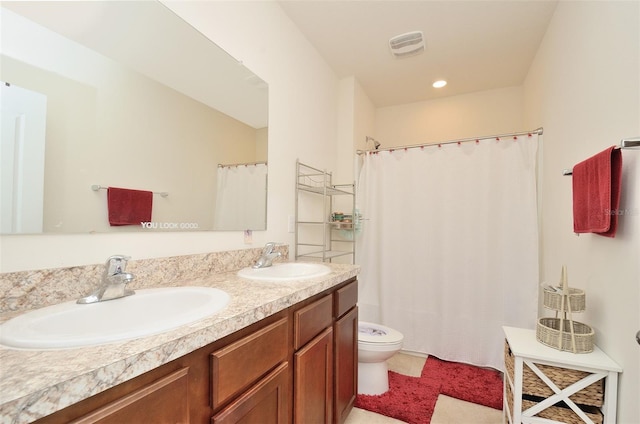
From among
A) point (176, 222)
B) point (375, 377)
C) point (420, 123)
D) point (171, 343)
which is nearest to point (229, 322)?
point (171, 343)

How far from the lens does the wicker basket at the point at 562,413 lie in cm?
112

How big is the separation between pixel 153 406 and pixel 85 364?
17cm

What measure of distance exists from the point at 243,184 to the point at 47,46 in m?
0.89

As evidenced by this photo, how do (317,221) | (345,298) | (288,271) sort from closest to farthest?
(345,298), (288,271), (317,221)

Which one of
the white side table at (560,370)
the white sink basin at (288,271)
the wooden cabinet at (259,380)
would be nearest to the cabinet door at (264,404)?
the wooden cabinet at (259,380)

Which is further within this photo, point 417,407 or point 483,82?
point 483,82

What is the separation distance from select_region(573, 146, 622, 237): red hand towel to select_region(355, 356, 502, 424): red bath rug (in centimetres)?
125

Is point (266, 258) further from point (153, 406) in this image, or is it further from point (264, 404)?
point (153, 406)

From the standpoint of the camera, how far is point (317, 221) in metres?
2.37

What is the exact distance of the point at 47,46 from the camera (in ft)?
2.78

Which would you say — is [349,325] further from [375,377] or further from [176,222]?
[176,222]

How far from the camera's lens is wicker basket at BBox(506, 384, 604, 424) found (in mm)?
1119

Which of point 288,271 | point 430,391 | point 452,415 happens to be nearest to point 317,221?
point 288,271

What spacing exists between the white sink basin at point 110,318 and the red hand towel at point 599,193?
140cm
